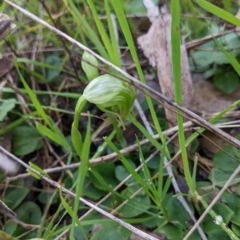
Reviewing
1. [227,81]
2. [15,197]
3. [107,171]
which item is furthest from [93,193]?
[227,81]

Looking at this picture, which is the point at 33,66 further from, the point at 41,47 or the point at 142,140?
the point at 142,140

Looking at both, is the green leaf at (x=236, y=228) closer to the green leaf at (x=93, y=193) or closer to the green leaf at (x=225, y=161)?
the green leaf at (x=225, y=161)

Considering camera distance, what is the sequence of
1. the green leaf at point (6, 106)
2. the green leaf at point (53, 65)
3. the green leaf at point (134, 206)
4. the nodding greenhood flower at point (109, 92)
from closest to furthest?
1. the nodding greenhood flower at point (109, 92)
2. the green leaf at point (134, 206)
3. the green leaf at point (6, 106)
4. the green leaf at point (53, 65)

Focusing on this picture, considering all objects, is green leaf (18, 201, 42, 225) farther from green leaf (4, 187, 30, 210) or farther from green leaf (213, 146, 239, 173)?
green leaf (213, 146, 239, 173)

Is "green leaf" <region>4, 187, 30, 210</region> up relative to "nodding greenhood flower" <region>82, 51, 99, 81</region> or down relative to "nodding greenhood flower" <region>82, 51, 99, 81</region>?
down

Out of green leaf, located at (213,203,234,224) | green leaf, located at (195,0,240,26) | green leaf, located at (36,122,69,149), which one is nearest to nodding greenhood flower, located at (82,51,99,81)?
green leaf, located at (36,122,69,149)

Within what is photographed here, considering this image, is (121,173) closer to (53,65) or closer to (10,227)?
(10,227)

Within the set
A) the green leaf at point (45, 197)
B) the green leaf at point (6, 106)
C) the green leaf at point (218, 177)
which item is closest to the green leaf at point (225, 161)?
the green leaf at point (218, 177)
